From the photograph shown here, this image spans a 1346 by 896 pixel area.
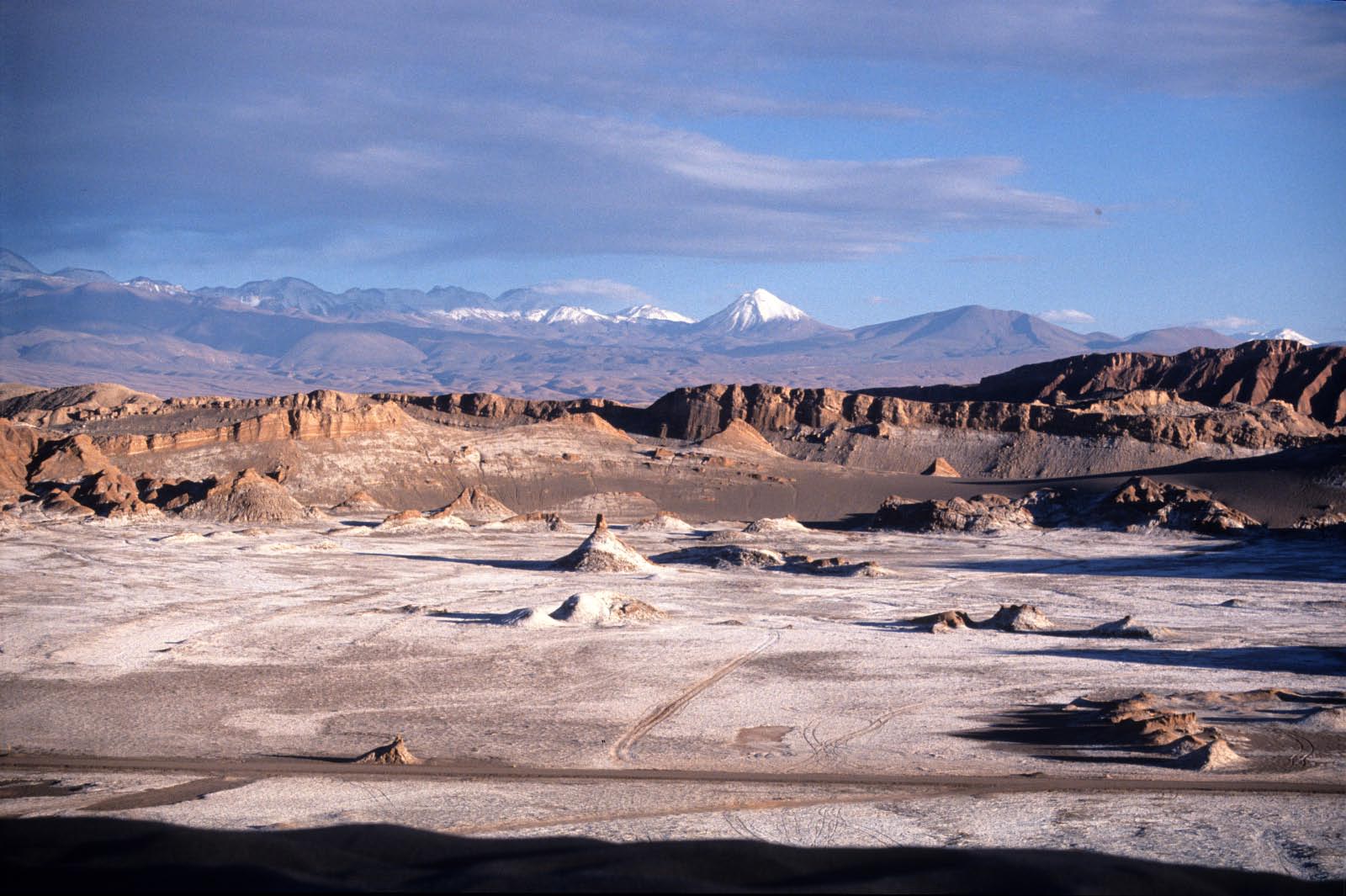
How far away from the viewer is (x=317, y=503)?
50.9 meters

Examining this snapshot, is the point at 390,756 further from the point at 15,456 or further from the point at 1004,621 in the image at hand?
the point at 15,456

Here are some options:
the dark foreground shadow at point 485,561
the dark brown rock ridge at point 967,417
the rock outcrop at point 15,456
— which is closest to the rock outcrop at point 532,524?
the dark foreground shadow at point 485,561

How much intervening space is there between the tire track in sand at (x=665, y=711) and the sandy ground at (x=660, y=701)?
3.1 inches

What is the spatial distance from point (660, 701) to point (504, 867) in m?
11.3

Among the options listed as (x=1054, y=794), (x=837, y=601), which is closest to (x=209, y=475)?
(x=837, y=601)

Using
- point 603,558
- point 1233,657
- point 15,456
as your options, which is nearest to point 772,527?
point 603,558

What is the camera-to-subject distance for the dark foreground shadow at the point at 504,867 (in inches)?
174

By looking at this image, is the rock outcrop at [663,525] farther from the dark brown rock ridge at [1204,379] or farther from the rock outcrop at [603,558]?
the dark brown rock ridge at [1204,379]

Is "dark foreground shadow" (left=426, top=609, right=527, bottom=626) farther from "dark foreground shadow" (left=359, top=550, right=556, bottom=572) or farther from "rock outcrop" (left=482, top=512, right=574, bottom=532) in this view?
"rock outcrop" (left=482, top=512, right=574, bottom=532)

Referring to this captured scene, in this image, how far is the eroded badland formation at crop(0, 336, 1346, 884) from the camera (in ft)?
35.1

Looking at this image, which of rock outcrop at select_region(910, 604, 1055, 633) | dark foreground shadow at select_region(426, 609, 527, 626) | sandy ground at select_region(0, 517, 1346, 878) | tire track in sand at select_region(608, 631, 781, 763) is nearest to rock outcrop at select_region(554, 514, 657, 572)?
sandy ground at select_region(0, 517, 1346, 878)

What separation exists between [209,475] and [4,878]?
50.4 m

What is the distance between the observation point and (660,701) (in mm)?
15812

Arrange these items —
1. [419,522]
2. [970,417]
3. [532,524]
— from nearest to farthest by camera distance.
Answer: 1. [419,522]
2. [532,524]
3. [970,417]
